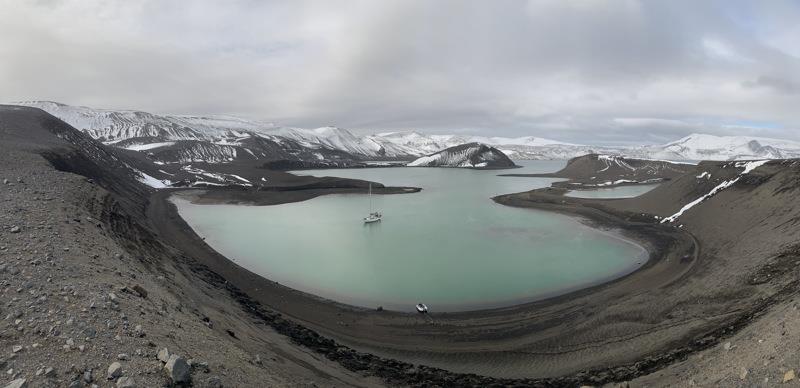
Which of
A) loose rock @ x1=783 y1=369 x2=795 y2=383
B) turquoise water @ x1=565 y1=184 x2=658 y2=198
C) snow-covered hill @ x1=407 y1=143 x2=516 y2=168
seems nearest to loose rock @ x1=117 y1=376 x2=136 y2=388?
loose rock @ x1=783 y1=369 x2=795 y2=383

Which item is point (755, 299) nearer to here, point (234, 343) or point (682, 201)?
point (234, 343)

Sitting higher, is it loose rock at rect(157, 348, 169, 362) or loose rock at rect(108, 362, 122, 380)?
loose rock at rect(108, 362, 122, 380)

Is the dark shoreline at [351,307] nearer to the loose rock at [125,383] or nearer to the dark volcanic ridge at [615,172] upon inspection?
the loose rock at [125,383]

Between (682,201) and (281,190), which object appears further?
(281,190)

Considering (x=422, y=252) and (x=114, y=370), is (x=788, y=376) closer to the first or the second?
(x=114, y=370)

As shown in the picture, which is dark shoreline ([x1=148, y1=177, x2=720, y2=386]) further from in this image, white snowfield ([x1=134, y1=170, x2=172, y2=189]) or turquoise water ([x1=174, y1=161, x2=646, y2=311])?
white snowfield ([x1=134, y1=170, x2=172, y2=189])

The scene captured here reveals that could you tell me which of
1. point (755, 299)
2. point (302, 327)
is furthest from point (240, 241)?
point (755, 299)

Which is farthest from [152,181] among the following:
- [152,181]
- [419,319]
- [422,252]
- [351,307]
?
[419,319]
